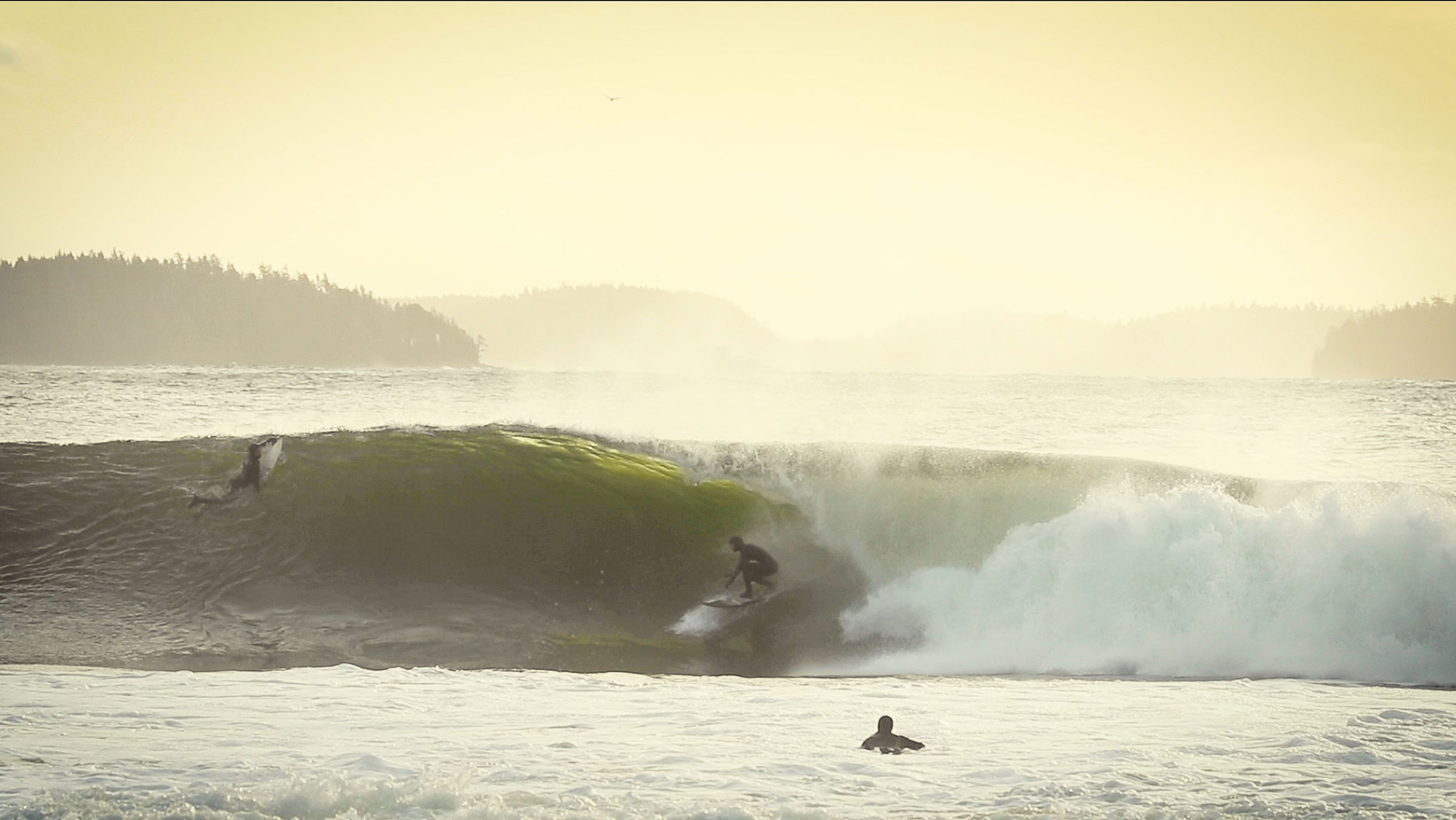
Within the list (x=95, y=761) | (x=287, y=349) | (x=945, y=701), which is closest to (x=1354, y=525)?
(x=945, y=701)

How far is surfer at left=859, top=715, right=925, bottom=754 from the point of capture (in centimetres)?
886

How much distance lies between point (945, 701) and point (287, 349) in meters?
137

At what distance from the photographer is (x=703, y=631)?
47.3ft

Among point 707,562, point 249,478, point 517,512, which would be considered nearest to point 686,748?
point 707,562

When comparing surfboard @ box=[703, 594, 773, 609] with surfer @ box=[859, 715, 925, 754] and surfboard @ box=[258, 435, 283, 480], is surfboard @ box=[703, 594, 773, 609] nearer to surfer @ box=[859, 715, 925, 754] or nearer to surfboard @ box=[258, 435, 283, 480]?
surfer @ box=[859, 715, 925, 754]

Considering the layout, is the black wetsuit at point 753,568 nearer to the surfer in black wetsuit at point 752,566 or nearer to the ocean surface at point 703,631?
the surfer in black wetsuit at point 752,566

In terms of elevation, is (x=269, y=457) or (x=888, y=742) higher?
(x=269, y=457)

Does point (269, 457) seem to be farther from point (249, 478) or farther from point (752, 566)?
point (752, 566)

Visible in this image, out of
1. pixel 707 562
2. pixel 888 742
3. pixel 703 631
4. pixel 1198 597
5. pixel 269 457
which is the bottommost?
pixel 888 742

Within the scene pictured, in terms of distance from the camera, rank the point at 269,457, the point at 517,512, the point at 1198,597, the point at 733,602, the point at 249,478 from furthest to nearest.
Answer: the point at 269,457 < the point at 249,478 < the point at 517,512 < the point at 733,602 < the point at 1198,597

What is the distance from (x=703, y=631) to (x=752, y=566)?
1530 millimetres

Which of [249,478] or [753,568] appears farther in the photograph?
[249,478]

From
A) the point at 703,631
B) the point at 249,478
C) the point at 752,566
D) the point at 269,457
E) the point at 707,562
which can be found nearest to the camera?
the point at 703,631

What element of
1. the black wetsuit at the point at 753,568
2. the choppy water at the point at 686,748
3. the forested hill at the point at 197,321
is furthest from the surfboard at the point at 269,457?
the forested hill at the point at 197,321
